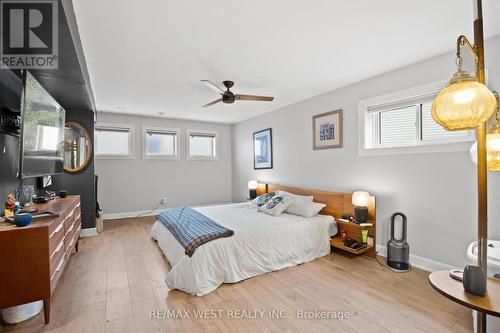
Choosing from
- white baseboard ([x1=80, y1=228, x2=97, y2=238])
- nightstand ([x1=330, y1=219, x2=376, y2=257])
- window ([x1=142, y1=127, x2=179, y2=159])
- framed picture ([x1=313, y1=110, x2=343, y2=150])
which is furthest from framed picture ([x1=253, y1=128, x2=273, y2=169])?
white baseboard ([x1=80, y1=228, x2=97, y2=238])

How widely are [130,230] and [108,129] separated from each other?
2454 mm

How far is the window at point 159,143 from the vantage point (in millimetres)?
5820

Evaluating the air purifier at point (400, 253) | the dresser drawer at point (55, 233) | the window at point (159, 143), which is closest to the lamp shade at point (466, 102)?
the air purifier at point (400, 253)

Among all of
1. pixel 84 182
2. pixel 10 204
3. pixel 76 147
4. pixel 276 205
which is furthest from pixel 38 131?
pixel 276 205

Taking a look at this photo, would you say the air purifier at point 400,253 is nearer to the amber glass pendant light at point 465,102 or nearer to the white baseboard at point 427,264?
the white baseboard at point 427,264

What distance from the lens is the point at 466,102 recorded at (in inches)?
41.7

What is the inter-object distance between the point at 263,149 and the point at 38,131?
4.06 m

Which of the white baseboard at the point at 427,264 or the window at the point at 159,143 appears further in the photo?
the window at the point at 159,143

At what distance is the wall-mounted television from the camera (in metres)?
2.01

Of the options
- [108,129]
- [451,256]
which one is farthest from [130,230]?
[451,256]

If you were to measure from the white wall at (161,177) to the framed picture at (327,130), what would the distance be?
132 inches

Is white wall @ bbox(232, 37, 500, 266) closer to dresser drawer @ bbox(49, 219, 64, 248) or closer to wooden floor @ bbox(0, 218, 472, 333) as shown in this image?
wooden floor @ bbox(0, 218, 472, 333)

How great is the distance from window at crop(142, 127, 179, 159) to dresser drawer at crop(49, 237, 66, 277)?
358 centimetres

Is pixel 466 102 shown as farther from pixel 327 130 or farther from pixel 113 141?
pixel 113 141
